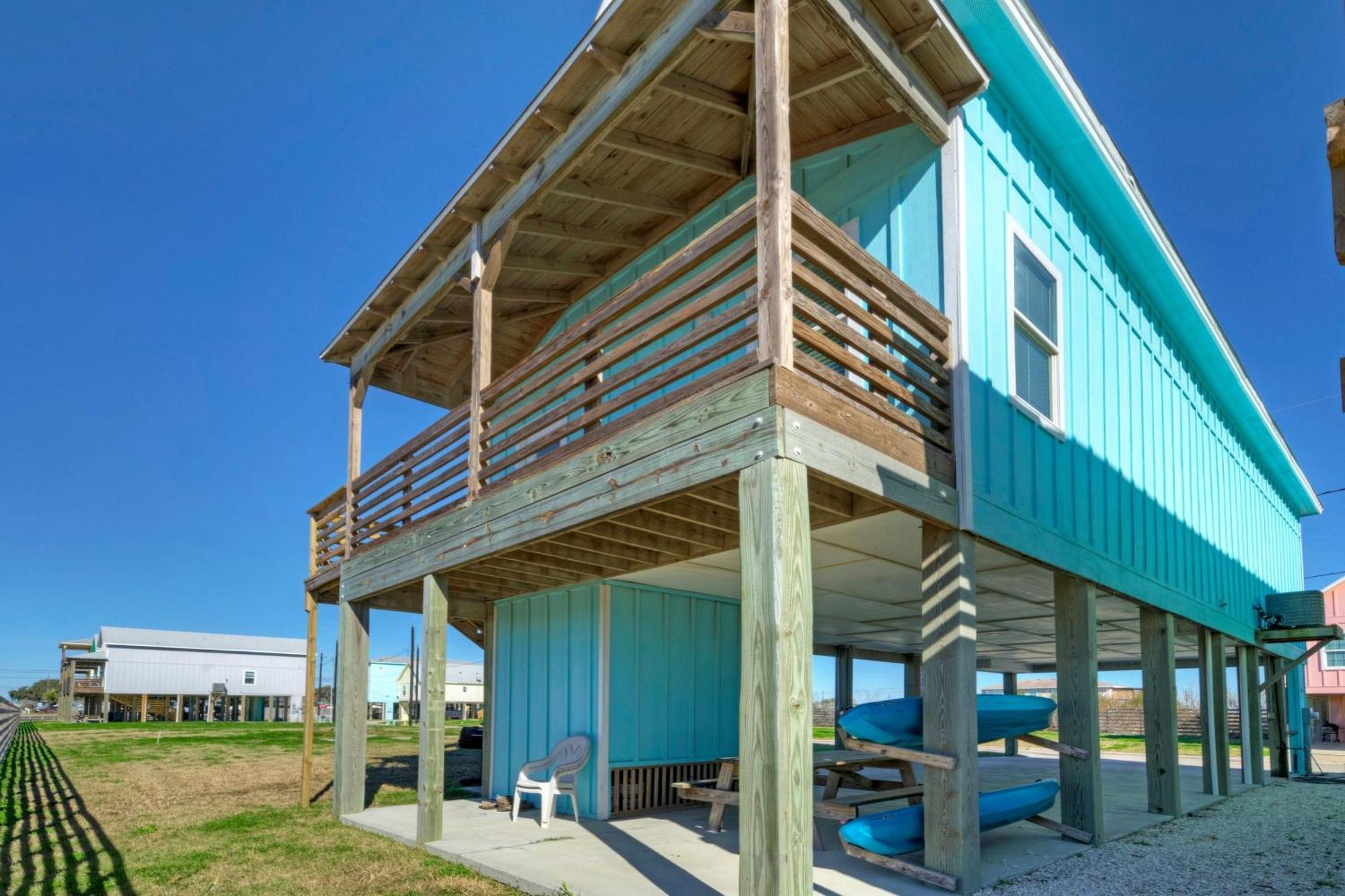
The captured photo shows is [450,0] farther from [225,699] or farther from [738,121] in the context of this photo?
[225,699]

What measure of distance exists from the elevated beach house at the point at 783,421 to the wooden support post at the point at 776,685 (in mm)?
19

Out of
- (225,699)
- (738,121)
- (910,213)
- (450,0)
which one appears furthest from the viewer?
(225,699)

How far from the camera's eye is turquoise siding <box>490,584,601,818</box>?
963cm

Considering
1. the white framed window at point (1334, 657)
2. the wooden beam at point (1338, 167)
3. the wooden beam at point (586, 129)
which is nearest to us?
the wooden beam at point (1338, 167)

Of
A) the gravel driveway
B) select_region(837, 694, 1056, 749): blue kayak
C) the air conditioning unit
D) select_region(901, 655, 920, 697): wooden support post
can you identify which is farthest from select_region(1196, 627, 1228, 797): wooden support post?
select_region(837, 694, 1056, 749): blue kayak

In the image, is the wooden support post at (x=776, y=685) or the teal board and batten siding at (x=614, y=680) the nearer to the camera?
the wooden support post at (x=776, y=685)

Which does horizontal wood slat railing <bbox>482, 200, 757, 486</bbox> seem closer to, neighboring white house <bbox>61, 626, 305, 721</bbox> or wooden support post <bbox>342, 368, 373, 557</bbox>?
wooden support post <bbox>342, 368, 373, 557</bbox>

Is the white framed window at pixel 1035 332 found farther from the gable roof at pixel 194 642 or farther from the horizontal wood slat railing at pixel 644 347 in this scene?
the gable roof at pixel 194 642

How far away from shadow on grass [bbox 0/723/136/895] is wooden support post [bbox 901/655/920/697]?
41.5 ft

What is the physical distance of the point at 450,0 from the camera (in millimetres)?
39844

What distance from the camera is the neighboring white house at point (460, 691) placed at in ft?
201

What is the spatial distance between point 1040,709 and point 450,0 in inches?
1614

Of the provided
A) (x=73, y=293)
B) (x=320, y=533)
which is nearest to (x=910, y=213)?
(x=320, y=533)

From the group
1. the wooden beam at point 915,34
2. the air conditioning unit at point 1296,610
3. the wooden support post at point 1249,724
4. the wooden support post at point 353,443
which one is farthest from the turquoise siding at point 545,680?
the air conditioning unit at point 1296,610
